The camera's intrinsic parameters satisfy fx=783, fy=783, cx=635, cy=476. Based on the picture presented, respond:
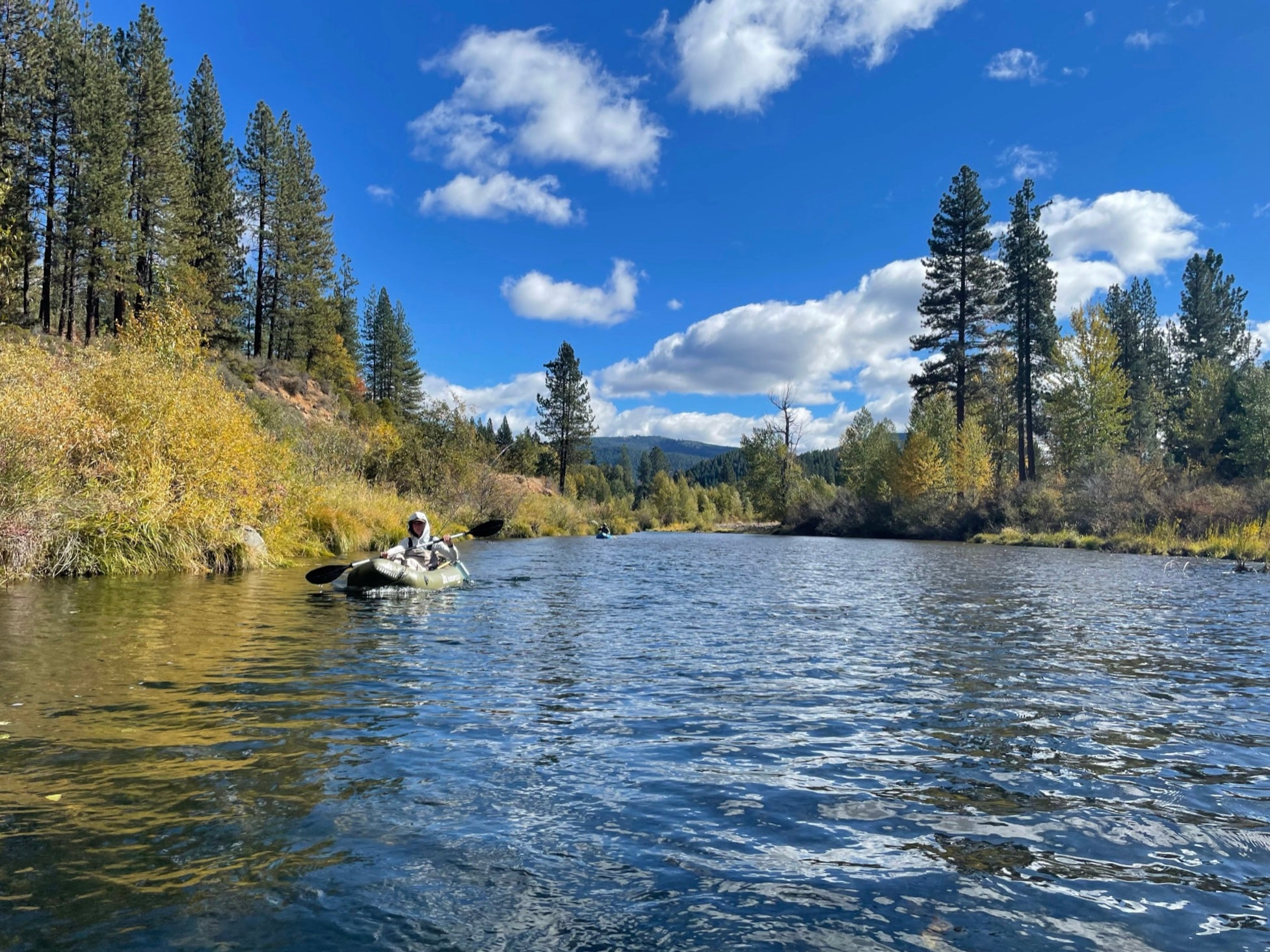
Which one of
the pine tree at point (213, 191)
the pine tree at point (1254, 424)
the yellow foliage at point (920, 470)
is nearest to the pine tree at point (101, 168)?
the pine tree at point (213, 191)

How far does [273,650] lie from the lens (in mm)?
9188

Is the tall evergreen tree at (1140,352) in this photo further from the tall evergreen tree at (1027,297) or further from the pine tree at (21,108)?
the pine tree at (21,108)

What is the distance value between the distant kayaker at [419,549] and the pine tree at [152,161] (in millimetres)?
30461

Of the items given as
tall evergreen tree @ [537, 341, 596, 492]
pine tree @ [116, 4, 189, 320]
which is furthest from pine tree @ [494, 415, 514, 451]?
pine tree @ [116, 4, 189, 320]

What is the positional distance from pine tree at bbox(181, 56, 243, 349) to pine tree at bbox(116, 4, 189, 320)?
4.30m

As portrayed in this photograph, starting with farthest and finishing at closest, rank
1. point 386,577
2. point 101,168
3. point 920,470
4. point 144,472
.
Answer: point 920,470, point 101,168, point 144,472, point 386,577

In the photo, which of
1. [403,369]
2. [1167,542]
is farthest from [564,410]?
[1167,542]

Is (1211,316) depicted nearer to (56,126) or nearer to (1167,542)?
(1167,542)

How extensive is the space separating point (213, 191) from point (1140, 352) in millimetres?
70324

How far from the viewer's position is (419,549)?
1616 centimetres

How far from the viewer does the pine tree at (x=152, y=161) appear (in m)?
39.2

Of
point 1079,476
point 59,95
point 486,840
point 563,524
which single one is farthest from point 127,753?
point 563,524

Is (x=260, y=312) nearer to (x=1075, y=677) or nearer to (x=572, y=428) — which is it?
(x=572, y=428)

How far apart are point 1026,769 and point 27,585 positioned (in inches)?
615
